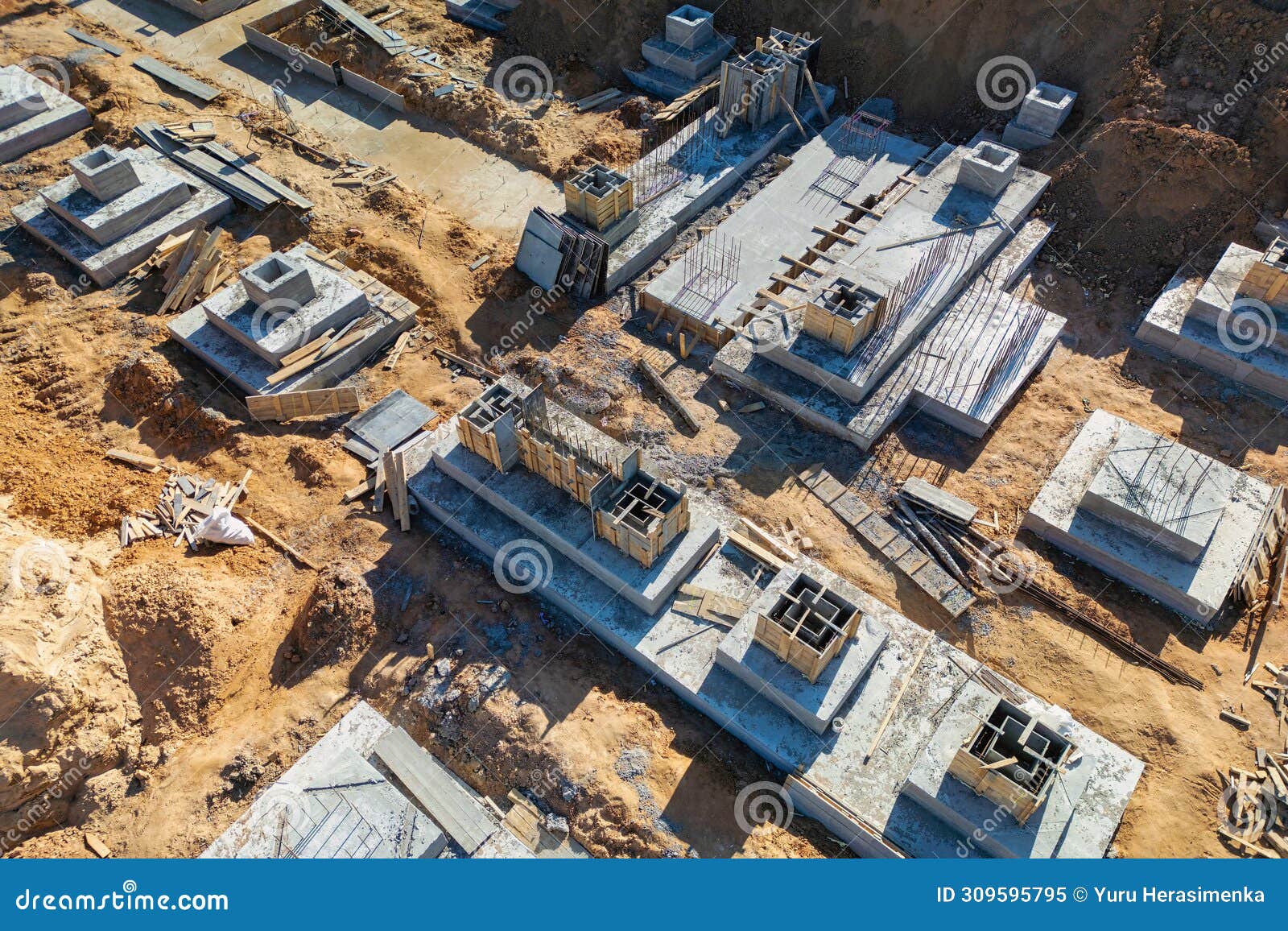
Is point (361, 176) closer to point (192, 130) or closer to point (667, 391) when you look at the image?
point (192, 130)

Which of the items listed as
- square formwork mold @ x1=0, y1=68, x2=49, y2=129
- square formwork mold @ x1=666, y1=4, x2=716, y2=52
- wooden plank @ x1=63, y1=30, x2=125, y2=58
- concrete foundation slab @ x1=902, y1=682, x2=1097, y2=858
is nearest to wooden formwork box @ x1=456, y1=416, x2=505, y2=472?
concrete foundation slab @ x1=902, y1=682, x2=1097, y2=858

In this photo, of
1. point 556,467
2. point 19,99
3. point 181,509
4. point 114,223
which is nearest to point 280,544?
point 181,509

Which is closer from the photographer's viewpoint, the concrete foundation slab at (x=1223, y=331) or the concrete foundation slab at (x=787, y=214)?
the concrete foundation slab at (x=1223, y=331)

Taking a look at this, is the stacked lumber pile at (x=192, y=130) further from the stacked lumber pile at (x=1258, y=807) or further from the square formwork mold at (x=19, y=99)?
the stacked lumber pile at (x=1258, y=807)

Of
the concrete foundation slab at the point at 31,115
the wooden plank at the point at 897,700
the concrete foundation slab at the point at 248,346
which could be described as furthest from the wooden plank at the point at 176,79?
the wooden plank at the point at 897,700

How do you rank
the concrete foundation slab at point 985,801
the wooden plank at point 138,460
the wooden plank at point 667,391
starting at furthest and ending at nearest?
the wooden plank at point 667,391
the wooden plank at point 138,460
the concrete foundation slab at point 985,801

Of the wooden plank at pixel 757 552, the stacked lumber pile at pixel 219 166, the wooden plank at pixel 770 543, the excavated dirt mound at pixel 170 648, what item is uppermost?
the stacked lumber pile at pixel 219 166

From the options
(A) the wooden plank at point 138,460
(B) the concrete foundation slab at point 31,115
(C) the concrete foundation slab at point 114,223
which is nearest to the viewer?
(A) the wooden plank at point 138,460

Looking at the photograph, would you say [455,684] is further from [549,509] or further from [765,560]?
[765,560]
